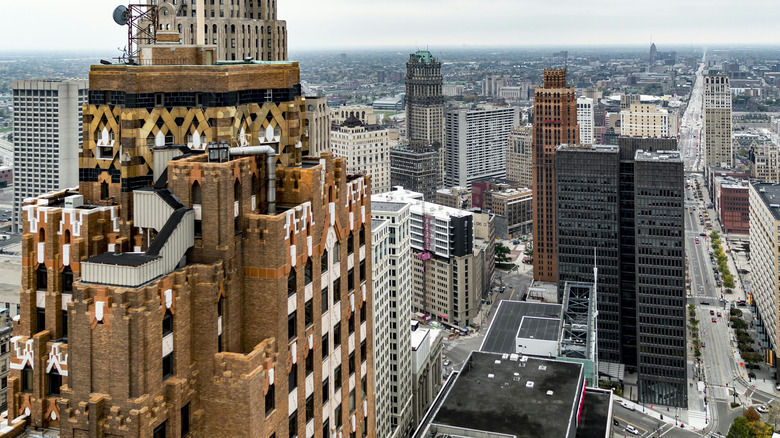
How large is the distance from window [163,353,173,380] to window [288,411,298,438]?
23.5ft

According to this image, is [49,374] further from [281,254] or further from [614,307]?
[614,307]

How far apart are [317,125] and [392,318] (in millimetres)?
87254

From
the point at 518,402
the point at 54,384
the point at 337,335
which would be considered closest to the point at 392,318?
the point at 518,402

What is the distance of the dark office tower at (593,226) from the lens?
609 feet

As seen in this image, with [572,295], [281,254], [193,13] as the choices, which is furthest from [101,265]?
[572,295]

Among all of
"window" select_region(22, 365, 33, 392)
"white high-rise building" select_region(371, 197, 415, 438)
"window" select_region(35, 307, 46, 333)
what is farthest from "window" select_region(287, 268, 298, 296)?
"white high-rise building" select_region(371, 197, 415, 438)

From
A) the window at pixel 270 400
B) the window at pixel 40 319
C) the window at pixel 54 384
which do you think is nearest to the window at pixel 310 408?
the window at pixel 270 400

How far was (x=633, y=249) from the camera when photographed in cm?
18712

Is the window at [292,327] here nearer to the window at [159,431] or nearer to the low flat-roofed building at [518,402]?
the window at [159,431]

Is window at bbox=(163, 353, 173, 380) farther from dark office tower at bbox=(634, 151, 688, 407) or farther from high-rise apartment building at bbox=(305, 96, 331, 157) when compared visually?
dark office tower at bbox=(634, 151, 688, 407)

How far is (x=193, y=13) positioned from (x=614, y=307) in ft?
424

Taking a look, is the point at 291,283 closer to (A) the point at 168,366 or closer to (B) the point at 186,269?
(B) the point at 186,269

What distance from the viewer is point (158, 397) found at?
1244 inches

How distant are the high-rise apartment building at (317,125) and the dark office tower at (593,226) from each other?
419 ft
